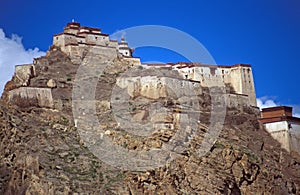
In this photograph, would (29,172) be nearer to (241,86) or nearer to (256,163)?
(256,163)

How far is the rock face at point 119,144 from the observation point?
63.9 m

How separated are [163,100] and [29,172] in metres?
20.3

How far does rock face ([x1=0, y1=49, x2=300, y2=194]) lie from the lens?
6388 cm

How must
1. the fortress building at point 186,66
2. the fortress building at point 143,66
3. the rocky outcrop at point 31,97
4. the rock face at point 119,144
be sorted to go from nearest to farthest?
the rock face at point 119,144 → the rocky outcrop at point 31,97 → the fortress building at point 143,66 → the fortress building at point 186,66

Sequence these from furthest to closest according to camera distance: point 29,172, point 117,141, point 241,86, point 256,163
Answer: point 241,86, point 256,163, point 117,141, point 29,172

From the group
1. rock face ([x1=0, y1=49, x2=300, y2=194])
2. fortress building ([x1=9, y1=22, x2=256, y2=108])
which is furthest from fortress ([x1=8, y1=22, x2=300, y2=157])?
rock face ([x1=0, y1=49, x2=300, y2=194])

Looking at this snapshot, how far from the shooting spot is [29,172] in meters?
63.6

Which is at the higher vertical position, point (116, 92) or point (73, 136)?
point (116, 92)

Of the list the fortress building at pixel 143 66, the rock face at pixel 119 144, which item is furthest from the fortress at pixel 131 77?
the rock face at pixel 119 144

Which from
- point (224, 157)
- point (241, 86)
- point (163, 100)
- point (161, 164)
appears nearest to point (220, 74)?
point (241, 86)

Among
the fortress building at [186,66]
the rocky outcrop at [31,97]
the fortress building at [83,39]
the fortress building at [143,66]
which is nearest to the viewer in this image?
the rocky outcrop at [31,97]

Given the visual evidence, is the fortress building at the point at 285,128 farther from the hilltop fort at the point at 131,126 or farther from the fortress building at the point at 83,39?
the fortress building at the point at 83,39

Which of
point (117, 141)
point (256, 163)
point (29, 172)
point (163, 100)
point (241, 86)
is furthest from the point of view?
point (241, 86)

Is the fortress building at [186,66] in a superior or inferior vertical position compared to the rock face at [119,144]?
superior
